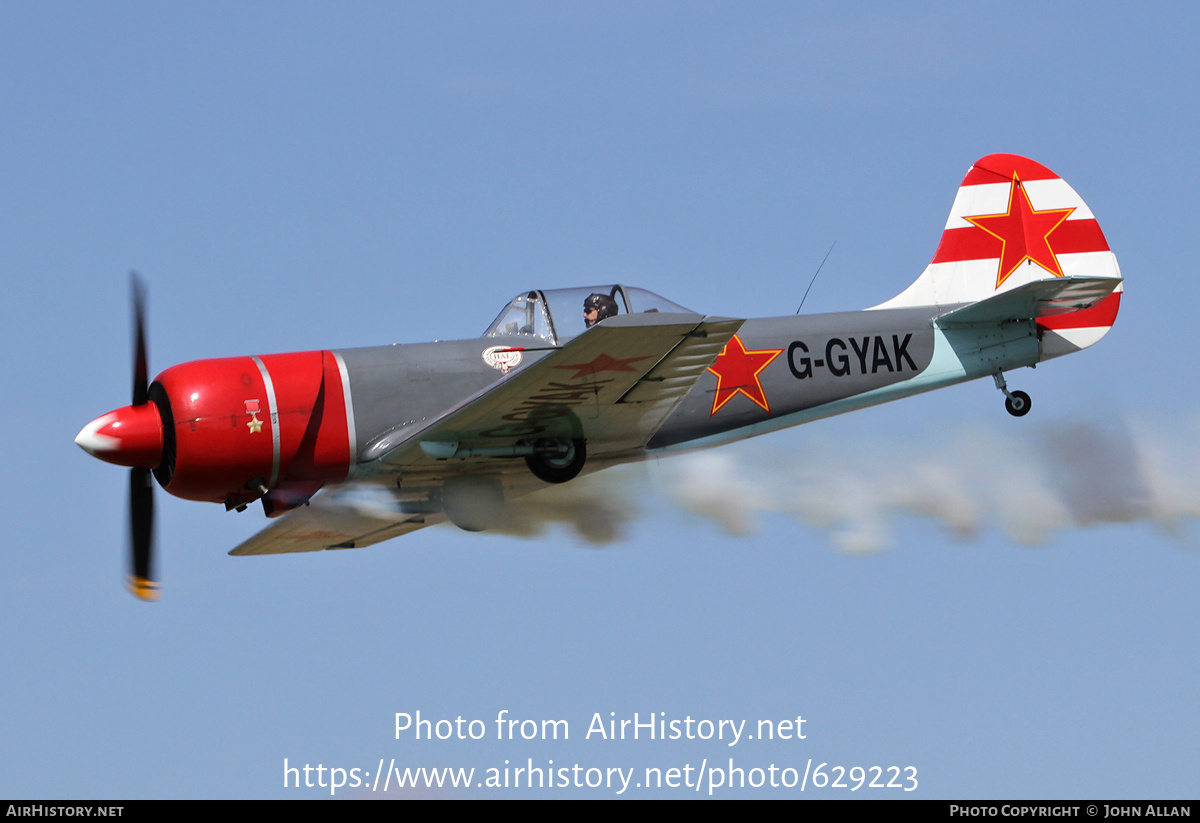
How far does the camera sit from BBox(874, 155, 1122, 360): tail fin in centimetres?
1479

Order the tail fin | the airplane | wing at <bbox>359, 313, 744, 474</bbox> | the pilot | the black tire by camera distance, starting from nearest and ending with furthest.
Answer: wing at <bbox>359, 313, 744, 474</bbox> < the airplane < the pilot < the black tire < the tail fin

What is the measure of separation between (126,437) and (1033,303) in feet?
27.0

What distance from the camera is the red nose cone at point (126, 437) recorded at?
38.4 ft

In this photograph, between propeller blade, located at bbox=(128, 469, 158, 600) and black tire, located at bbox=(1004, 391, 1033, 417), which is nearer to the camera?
propeller blade, located at bbox=(128, 469, 158, 600)

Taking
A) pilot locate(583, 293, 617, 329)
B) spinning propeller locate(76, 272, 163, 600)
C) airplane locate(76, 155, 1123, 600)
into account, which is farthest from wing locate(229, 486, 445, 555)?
pilot locate(583, 293, 617, 329)

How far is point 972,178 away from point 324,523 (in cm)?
744

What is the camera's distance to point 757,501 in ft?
48.2

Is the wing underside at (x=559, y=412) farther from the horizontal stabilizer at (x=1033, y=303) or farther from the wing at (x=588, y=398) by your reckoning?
the horizontal stabilizer at (x=1033, y=303)

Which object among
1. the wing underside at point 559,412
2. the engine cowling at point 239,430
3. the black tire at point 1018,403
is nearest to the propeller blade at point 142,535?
the engine cowling at point 239,430

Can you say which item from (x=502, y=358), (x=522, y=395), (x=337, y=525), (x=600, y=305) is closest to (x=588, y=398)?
(x=522, y=395)

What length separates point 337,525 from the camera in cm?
1459

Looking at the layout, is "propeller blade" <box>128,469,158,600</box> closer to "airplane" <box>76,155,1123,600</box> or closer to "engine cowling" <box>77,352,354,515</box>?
"airplane" <box>76,155,1123,600</box>

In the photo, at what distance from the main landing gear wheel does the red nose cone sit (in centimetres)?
299

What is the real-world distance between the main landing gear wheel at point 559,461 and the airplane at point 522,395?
1 cm
